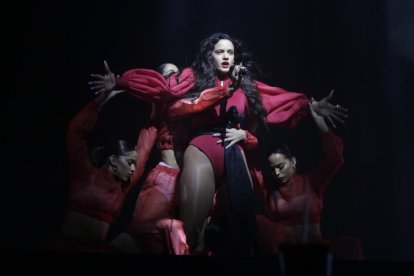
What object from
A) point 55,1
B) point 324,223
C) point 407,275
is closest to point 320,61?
point 324,223

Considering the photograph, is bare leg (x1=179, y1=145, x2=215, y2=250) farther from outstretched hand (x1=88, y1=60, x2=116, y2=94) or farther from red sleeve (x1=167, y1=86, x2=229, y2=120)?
outstretched hand (x1=88, y1=60, x2=116, y2=94)

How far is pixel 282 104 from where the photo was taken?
3699 mm

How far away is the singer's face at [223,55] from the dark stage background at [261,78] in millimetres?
95

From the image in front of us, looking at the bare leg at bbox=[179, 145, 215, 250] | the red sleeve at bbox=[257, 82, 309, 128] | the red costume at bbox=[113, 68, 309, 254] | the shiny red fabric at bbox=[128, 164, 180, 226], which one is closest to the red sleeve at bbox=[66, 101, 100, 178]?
the red costume at bbox=[113, 68, 309, 254]

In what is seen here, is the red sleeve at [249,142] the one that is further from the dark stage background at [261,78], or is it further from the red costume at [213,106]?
the dark stage background at [261,78]

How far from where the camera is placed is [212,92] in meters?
3.63

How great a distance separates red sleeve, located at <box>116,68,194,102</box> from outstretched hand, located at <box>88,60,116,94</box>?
4 cm

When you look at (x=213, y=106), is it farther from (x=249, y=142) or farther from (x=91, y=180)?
(x=91, y=180)

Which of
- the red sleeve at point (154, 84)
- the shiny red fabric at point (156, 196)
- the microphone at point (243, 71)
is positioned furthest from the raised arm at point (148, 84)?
the shiny red fabric at point (156, 196)

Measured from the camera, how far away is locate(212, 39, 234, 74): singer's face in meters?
3.70

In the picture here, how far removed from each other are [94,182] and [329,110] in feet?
4.79

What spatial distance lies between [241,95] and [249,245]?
88 cm

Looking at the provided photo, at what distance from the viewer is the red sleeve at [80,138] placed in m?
3.58

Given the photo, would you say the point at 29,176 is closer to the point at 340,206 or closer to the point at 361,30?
the point at 340,206
